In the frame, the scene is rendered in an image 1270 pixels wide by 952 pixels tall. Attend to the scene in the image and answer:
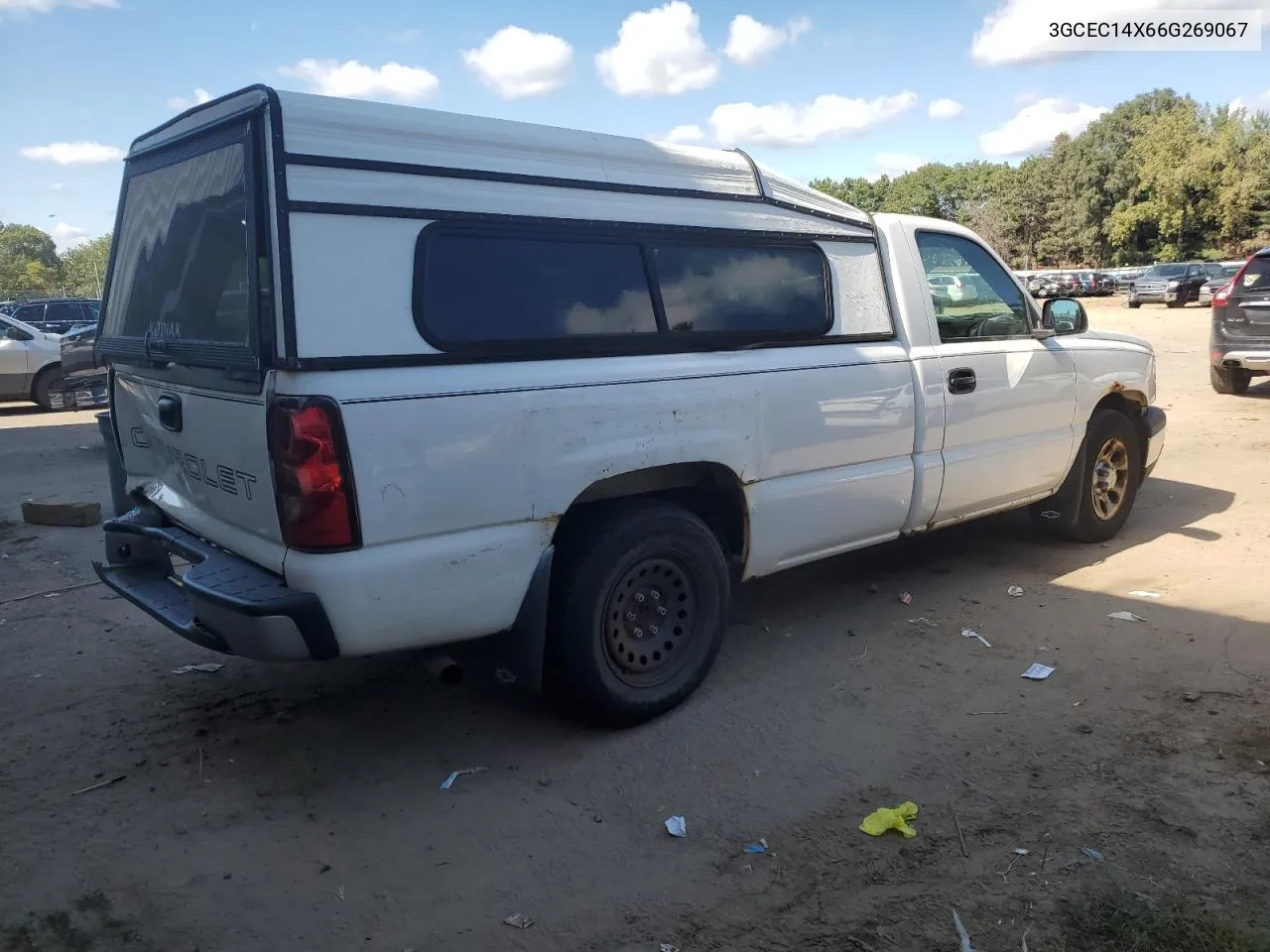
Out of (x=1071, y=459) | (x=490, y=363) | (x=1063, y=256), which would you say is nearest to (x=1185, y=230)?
(x=1063, y=256)

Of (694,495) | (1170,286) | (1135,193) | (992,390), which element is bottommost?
(694,495)

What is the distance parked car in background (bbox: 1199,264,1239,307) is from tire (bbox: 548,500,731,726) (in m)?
32.0

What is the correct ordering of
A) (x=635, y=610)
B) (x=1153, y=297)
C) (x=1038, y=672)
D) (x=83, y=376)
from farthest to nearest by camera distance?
(x=1153, y=297), (x=83, y=376), (x=1038, y=672), (x=635, y=610)

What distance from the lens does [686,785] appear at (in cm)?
357

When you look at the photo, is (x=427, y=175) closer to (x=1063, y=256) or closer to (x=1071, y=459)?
(x=1071, y=459)

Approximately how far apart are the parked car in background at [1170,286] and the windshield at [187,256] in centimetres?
3620

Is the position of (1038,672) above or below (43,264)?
below

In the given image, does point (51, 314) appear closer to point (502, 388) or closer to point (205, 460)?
point (205, 460)

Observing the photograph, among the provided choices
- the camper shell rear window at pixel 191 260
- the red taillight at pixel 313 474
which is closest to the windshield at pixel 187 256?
the camper shell rear window at pixel 191 260

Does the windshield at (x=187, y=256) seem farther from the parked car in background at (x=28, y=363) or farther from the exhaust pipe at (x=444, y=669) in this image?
the parked car in background at (x=28, y=363)

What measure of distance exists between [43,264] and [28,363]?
9791cm

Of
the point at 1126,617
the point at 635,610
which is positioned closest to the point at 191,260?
the point at 635,610

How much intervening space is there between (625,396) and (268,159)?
4.79ft

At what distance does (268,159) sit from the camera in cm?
309
